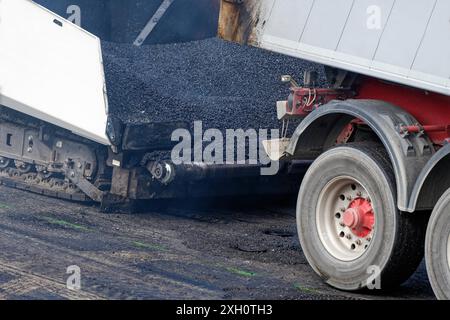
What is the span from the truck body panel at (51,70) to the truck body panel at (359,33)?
1.85 meters

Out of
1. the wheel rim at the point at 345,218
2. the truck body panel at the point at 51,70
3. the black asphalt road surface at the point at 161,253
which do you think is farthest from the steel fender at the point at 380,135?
the truck body panel at the point at 51,70

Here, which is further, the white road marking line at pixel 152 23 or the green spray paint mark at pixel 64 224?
the white road marking line at pixel 152 23

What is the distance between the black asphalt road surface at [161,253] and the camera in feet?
20.4

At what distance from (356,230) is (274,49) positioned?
1443 mm

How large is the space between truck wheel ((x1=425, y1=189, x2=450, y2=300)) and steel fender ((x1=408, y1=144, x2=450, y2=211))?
0.47 feet

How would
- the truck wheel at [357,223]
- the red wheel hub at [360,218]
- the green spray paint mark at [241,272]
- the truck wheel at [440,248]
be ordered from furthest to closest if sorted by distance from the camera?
the green spray paint mark at [241,272] → the red wheel hub at [360,218] → the truck wheel at [357,223] → the truck wheel at [440,248]

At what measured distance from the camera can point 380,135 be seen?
600 cm

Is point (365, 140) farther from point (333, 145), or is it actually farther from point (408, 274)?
point (408, 274)

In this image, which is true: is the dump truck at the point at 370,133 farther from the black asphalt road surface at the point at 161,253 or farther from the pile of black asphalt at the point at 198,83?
the pile of black asphalt at the point at 198,83

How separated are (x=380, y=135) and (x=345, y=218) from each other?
630 millimetres

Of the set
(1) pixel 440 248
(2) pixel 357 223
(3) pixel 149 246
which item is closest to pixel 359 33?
(2) pixel 357 223

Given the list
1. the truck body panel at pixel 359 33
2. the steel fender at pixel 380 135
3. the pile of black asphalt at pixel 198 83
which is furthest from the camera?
the pile of black asphalt at pixel 198 83

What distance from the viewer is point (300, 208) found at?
21.6ft
